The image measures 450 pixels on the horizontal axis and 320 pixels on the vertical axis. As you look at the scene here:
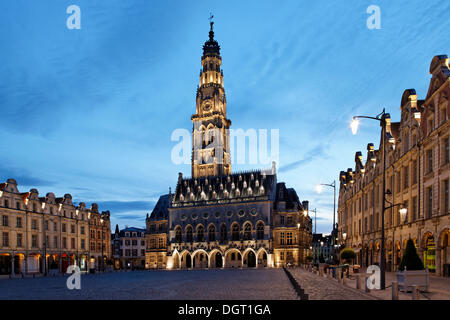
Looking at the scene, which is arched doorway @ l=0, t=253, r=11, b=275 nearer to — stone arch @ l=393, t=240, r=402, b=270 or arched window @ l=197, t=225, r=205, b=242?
arched window @ l=197, t=225, r=205, b=242

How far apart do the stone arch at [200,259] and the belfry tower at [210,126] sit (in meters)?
22.1

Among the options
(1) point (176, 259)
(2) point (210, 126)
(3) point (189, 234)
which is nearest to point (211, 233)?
(3) point (189, 234)

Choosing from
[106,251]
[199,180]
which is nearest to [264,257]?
[199,180]

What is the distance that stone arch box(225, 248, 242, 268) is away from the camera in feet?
278

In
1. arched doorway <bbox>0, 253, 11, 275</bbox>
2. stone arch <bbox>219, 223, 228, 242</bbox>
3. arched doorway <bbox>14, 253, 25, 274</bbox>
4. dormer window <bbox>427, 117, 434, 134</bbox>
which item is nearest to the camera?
dormer window <bbox>427, 117, 434, 134</bbox>

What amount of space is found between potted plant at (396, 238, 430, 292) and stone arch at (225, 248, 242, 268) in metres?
66.8

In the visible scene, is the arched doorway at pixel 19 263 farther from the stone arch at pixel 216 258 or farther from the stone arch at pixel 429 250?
the stone arch at pixel 429 250

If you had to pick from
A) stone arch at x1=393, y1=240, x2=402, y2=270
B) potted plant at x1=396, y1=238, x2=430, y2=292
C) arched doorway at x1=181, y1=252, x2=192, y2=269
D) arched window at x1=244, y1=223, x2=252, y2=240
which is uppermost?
potted plant at x1=396, y1=238, x2=430, y2=292

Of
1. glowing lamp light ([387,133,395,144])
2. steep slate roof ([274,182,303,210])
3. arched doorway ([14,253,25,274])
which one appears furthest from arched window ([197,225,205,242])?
glowing lamp light ([387,133,395,144])

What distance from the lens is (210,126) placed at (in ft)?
352

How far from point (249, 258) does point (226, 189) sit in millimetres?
15346

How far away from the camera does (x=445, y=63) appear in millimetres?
29547

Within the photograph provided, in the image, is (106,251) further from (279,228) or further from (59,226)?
(279,228)
